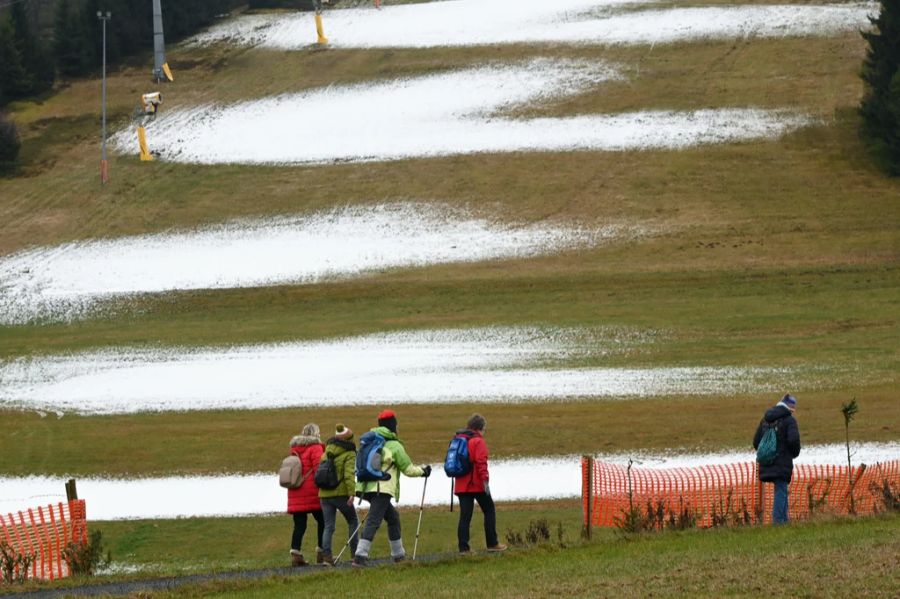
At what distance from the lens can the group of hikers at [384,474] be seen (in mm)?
17031

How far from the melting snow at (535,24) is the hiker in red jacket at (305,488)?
208 ft

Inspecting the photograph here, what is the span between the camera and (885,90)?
59062 millimetres

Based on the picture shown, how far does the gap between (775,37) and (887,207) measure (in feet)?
82.1

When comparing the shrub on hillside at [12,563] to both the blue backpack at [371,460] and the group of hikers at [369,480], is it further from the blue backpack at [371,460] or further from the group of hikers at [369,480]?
the blue backpack at [371,460]

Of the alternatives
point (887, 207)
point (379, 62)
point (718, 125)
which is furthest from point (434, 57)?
point (887, 207)

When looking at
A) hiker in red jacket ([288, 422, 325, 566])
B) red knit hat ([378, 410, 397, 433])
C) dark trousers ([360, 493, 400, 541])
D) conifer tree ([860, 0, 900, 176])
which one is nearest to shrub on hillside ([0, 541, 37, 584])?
hiker in red jacket ([288, 422, 325, 566])

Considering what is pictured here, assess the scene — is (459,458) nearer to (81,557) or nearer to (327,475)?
(327,475)

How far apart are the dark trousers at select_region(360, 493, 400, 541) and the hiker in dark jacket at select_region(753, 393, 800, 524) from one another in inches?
185

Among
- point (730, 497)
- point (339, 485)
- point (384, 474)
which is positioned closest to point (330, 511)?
point (339, 485)

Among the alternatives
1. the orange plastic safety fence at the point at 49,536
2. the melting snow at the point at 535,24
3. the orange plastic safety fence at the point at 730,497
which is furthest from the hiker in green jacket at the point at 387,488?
the melting snow at the point at 535,24

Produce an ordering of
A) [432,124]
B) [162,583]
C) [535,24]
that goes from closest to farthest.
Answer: [162,583], [432,124], [535,24]

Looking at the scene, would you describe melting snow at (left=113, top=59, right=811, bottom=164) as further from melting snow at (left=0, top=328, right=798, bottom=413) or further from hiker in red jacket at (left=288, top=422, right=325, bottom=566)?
hiker in red jacket at (left=288, top=422, right=325, bottom=566)

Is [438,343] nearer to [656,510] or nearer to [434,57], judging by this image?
[656,510]

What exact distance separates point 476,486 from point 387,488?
1153mm
